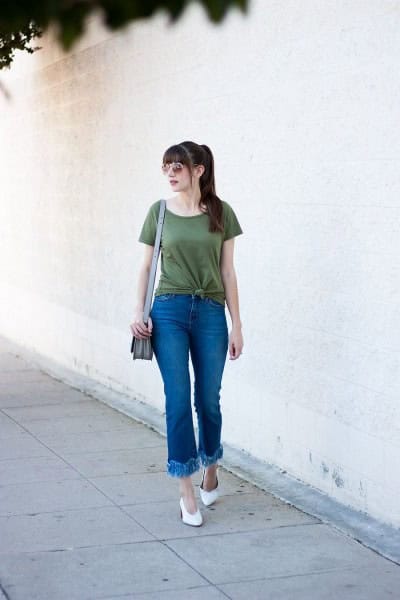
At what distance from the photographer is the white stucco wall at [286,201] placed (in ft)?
17.8

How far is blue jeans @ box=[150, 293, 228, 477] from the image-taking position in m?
5.54

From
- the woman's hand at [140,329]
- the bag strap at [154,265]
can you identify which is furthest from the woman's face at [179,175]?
the woman's hand at [140,329]

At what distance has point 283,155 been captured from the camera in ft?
21.1

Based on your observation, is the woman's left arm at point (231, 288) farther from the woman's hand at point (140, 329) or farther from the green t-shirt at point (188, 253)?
the woman's hand at point (140, 329)

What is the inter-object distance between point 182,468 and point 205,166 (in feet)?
5.11

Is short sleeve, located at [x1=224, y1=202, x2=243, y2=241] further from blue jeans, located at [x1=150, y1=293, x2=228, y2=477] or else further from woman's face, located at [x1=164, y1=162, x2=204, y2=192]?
blue jeans, located at [x1=150, y1=293, x2=228, y2=477]

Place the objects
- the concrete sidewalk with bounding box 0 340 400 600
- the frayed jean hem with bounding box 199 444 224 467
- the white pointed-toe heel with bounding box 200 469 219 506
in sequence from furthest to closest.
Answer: the white pointed-toe heel with bounding box 200 469 219 506, the frayed jean hem with bounding box 199 444 224 467, the concrete sidewalk with bounding box 0 340 400 600

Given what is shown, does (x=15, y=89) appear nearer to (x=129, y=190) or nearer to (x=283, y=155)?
(x=129, y=190)


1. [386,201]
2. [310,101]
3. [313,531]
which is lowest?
[313,531]

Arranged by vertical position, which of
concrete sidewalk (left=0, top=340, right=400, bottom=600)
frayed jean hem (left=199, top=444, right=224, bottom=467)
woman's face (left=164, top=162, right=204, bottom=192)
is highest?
woman's face (left=164, top=162, right=204, bottom=192)

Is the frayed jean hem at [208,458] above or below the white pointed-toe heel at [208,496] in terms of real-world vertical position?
above

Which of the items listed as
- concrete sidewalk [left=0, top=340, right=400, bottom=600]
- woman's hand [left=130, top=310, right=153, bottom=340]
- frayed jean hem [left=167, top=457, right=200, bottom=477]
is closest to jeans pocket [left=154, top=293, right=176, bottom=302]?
woman's hand [left=130, top=310, right=153, bottom=340]

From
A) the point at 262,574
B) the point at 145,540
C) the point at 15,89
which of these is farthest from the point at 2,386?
the point at 262,574

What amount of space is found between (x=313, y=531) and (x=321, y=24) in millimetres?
2698
